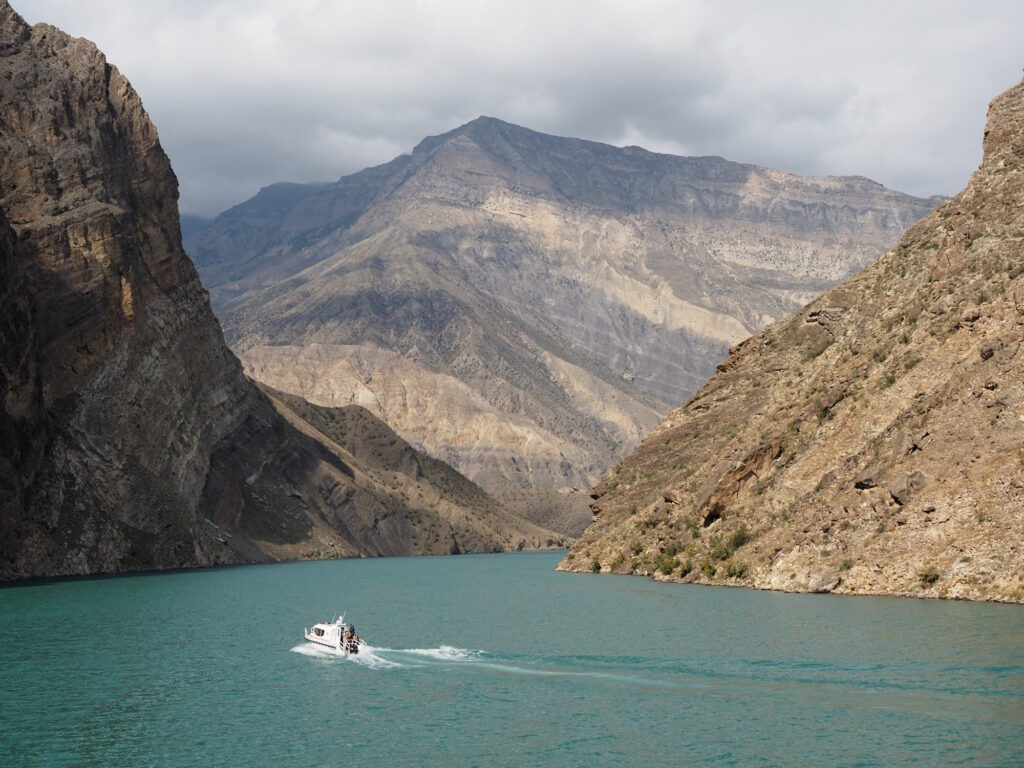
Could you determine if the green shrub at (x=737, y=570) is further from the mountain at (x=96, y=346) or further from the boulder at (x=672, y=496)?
the mountain at (x=96, y=346)

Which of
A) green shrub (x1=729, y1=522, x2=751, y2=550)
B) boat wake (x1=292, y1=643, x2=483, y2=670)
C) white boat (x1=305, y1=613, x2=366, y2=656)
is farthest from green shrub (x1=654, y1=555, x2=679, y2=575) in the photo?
white boat (x1=305, y1=613, x2=366, y2=656)

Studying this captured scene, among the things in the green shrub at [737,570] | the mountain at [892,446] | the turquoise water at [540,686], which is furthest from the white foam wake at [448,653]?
the green shrub at [737,570]

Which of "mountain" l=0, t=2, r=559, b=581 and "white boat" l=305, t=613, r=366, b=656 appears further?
"mountain" l=0, t=2, r=559, b=581

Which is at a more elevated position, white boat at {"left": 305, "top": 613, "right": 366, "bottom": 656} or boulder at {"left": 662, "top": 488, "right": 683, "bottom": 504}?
boulder at {"left": 662, "top": 488, "right": 683, "bottom": 504}

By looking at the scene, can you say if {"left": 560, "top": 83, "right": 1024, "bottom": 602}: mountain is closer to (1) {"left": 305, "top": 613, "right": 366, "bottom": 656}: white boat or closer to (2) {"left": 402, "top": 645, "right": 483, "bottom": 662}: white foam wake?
(2) {"left": 402, "top": 645, "right": 483, "bottom": 662}: white foam wake

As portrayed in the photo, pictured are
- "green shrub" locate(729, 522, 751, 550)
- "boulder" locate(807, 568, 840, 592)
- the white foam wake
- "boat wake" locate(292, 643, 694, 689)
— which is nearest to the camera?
"boat wake" locate(292, 643, 694, 689)

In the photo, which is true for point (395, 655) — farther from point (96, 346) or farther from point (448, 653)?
point (96, 346)

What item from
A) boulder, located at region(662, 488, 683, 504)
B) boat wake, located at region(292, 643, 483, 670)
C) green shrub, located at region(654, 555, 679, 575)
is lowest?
boat wake, located at region(292, 643, 483, 670)
